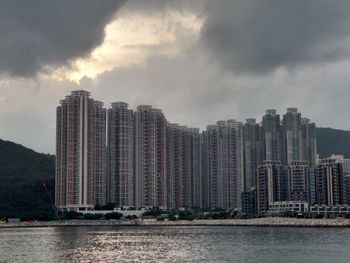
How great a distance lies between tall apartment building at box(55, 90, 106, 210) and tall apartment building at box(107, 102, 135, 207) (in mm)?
3370

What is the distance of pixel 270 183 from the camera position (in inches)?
7151

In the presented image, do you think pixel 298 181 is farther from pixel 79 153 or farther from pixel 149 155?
pixel 79 153

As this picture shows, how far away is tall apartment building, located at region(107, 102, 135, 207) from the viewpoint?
175625 mm

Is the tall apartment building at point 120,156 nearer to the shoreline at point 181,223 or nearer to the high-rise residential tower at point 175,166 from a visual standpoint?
the shoreline at point 181,223

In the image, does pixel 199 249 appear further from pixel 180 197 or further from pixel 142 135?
pixel 180 197

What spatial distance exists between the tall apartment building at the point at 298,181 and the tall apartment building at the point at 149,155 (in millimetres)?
38581

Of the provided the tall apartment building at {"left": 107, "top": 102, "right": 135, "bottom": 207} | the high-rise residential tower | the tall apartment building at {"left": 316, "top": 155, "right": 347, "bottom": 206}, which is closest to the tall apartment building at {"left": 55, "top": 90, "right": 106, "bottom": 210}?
the tall apartment building at {"left": 107, "top": 102, "right": 135, "bottom": 207}

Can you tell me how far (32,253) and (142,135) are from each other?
107909 mm

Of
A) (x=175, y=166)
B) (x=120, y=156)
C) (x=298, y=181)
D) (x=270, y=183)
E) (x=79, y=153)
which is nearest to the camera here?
(x=79, y=153)

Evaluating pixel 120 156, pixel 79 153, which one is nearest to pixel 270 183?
pixel 120 156

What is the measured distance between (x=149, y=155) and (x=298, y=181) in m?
45.7

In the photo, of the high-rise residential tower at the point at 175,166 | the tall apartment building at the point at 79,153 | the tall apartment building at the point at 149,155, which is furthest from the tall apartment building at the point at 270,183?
the tall apartment building at the point at 79,153

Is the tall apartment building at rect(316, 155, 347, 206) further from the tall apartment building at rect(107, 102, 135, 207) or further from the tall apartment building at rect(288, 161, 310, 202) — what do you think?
the tall apartment building at rect(107, 102, 135, 207)

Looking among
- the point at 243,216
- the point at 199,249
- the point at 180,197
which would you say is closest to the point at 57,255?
the point at 199,249
